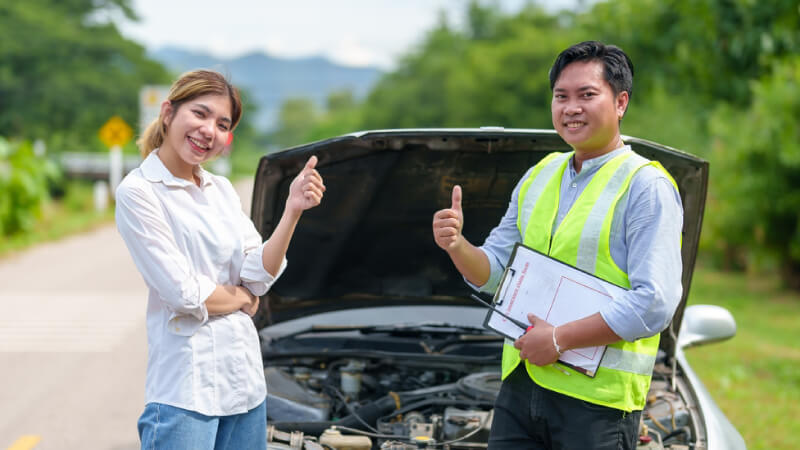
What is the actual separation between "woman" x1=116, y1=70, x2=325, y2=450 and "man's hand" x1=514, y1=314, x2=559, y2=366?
763mm

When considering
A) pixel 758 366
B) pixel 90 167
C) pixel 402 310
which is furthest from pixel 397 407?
pixel 90 167

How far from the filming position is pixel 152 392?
235cm

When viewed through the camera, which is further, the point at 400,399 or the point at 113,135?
the point at 113,135

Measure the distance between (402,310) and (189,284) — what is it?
1810mm

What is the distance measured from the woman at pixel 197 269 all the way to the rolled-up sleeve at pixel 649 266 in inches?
37.1

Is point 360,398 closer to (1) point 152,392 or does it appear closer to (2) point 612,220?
(1) point 152,392

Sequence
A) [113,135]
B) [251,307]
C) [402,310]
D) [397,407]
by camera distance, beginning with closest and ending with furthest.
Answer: [251,307], [397,407], [402,310], [113,135]

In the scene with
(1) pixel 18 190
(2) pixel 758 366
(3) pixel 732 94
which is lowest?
(2) pixel 758 366

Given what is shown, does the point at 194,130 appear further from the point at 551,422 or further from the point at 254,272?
the point at 551,422

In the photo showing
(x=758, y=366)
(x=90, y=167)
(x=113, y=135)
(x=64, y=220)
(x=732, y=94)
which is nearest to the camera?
(x=758, y=366)

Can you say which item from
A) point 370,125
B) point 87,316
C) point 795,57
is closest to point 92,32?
point 370,125

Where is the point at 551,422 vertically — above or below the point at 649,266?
below

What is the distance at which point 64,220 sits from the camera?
72.9 feet

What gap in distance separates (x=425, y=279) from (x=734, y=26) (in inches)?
280
